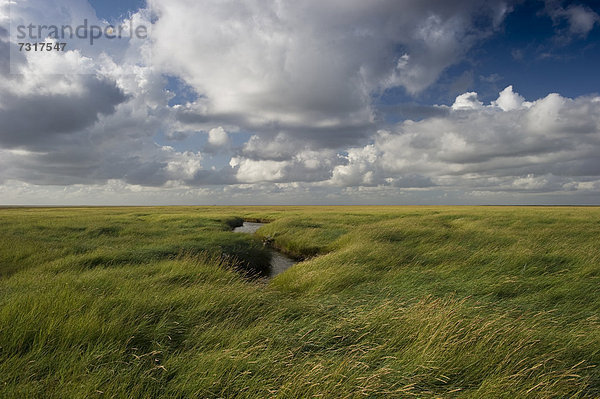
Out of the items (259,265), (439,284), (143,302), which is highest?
(143,302)

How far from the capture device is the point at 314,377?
140 inches

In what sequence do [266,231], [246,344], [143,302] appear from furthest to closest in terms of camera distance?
[266,231] → [143,302] → [246,344]

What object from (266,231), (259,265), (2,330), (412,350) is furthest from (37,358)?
(266,231)

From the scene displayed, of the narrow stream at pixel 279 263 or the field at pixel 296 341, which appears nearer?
the field at pixel 296 341

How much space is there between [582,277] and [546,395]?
7580mm

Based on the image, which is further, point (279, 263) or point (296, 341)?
point (279, 263)

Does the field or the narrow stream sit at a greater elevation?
the field

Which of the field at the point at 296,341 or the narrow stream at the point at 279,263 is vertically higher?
the field at the point at 296,341

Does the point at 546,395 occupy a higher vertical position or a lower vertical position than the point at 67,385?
lower

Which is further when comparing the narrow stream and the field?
the narrow stream

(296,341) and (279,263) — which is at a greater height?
(296,341)

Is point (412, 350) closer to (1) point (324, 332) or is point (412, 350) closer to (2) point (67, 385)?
(1) point (324, 332)

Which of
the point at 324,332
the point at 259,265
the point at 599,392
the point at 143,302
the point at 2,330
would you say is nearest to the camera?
the point at 599,392

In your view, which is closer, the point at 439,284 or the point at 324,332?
the point at 324,332
